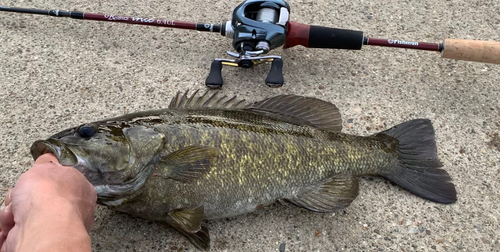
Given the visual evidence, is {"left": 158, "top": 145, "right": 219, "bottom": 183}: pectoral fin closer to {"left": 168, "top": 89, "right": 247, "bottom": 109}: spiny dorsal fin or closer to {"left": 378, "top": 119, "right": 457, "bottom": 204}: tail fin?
{"left": 168, "top": 89, "right": 247, "bottom": 109}: spiny dorsal fin

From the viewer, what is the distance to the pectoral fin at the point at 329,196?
238 cm

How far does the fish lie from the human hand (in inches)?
10.0

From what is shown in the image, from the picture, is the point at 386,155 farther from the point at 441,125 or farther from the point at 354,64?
the point at 354,64

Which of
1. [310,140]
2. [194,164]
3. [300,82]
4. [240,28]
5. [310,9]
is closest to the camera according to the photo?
[194,164]

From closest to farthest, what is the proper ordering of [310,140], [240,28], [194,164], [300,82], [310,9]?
[194,164] < [310,140] < [240,28] < [300,82] < [310,9]

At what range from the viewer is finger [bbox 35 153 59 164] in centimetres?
190

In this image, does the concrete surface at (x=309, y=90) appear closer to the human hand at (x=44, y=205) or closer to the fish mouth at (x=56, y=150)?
the fish mouth at (x=56, y=150)

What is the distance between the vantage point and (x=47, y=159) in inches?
75.5

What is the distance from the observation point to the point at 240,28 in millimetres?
2875

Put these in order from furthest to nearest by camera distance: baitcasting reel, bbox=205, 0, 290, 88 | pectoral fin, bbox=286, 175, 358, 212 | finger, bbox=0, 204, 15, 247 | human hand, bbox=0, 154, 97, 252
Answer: baitcasting reel, bbox=205, 0, 290, 88 < pectoral fin, bbox=286, 175, 358, 212 < finger, bbox=0, 204, 15, 247 < human hand, bbox=0, 154, 97, 252

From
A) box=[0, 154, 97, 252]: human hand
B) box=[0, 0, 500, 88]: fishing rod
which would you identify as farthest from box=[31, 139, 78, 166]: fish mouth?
box=[0, 0, 500, 88]: fishing rod

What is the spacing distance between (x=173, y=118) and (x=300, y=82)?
1.20m

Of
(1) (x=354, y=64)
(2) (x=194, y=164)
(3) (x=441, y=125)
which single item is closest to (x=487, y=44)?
(3) (x=441, y=125)

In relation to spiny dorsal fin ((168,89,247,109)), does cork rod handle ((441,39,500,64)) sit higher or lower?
higher
